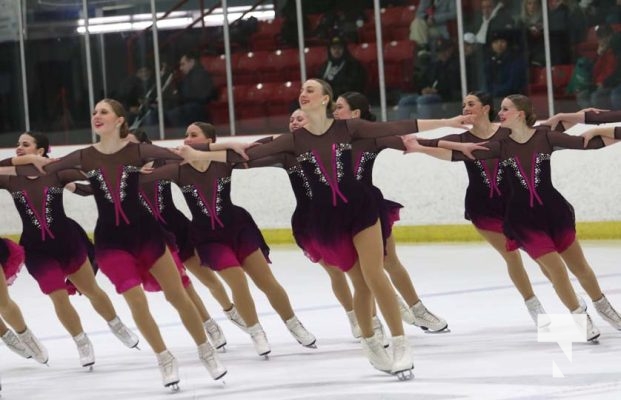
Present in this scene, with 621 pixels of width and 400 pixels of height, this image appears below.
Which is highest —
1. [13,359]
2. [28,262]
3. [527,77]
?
[527,77]

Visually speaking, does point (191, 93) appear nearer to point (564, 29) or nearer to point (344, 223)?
point (564, 29)

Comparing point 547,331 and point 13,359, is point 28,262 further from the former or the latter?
point 547,331

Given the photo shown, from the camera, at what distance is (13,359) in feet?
29.0

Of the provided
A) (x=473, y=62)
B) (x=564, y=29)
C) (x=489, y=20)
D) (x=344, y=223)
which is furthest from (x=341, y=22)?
(x=344, y=223)

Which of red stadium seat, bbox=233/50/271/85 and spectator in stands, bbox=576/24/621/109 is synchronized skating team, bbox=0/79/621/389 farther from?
red stadium seat, bbox=233/50/271/85

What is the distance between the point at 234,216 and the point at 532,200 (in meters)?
1.62

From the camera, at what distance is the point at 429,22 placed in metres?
13.7

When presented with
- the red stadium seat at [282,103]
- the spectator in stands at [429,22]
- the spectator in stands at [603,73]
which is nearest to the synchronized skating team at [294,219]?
the spectator in stands at [603,73]

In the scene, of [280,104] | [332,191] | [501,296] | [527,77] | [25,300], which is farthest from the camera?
[280,104]

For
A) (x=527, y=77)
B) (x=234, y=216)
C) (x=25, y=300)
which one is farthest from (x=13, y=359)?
(x=527, y=77)

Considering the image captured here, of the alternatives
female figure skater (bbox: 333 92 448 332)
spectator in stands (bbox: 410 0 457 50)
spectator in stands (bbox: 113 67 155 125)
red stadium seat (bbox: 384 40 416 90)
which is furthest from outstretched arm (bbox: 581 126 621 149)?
spectator in stands (bbox: 113 67 155 125)

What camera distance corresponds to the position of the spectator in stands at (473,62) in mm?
13414

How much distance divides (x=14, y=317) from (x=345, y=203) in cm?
233

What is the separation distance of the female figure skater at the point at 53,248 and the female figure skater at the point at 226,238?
2.09 feet
